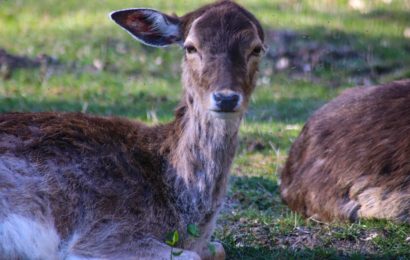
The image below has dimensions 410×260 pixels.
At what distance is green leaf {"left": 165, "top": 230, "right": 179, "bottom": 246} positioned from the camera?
6453mm

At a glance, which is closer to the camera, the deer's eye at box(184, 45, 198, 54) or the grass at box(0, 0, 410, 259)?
the deer's eye at box(184, 45, 198, 54)

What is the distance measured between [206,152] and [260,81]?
280 inches

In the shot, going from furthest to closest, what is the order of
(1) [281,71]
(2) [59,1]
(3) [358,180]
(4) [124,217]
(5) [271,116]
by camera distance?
(2) [59,1], (1) [281,71], (5) [271,116], (3) [358,180], (4) [124,217]

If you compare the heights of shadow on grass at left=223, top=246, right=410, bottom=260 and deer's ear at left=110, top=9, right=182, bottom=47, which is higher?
deer's ear at left=110, top=9, right=182, bottom=47

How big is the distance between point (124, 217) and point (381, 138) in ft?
9.06

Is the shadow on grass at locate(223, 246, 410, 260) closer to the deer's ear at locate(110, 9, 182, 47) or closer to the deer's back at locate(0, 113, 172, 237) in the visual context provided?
the deer's back at locate(0, 113, 172, 237)

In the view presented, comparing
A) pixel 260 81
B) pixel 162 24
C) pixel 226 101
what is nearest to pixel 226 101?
pixel 226 101

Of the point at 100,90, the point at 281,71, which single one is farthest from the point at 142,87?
the point at 281,71

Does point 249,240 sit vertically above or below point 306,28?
below

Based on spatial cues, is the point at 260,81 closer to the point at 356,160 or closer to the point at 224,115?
the point at 356,160

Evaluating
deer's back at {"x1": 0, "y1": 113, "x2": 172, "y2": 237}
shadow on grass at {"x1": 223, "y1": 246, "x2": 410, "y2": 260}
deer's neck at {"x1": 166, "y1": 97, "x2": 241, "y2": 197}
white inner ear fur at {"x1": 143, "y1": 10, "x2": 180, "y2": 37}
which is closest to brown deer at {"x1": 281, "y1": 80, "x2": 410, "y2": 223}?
shadow on grass at {"x1": 223, "y1": 246, "x2": 410, "y2": 260}

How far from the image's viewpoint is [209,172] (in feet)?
23.1

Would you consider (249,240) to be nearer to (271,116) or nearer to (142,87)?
(271,116)

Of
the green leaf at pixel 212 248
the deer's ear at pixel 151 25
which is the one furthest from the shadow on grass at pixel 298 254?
the deer's ear at pixel 151 25
